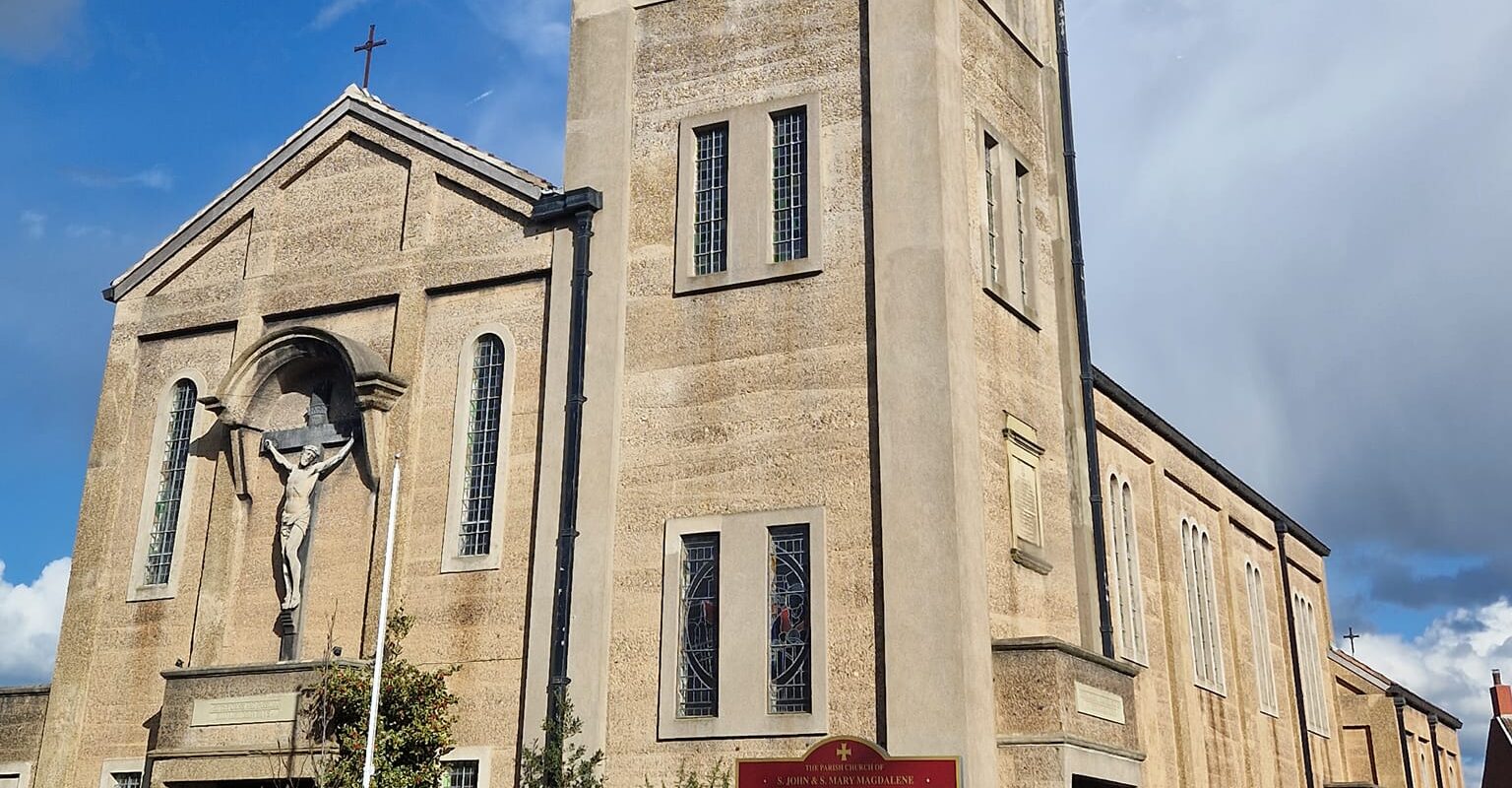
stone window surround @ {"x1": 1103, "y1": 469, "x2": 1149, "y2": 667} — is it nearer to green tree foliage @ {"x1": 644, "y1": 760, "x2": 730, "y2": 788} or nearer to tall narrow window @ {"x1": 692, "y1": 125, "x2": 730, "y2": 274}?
tall narrow window @ {"x1": 692, "y1": 125, "x2": 730, "y2": 274}

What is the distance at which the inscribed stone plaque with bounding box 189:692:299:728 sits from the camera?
20.1 meters

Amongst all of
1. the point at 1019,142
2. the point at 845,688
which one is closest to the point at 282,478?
the point at 845,688

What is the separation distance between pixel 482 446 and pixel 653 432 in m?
2.89

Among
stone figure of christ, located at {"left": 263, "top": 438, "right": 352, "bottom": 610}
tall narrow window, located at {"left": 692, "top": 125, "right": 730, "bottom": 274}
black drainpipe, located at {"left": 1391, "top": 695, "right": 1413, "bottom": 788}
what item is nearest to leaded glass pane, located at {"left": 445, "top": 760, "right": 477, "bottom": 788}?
stone figure of christ, located at {"left": 263, "top": 438, "right": 352, "bottom": 610}

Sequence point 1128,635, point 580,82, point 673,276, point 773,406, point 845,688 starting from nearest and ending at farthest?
point 845,688 < point 773,406 < point 673,276 < point 580,82 < point 1128,635

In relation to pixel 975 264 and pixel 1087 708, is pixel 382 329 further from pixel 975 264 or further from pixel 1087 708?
pixel 1087 708

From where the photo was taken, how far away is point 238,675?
20547 mm

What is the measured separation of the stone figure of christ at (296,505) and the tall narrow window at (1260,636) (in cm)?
1938

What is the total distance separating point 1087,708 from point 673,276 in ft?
25.4

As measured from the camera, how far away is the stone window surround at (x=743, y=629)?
18.1 metres

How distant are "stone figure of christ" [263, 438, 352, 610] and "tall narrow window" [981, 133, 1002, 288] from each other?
9497 millimetres

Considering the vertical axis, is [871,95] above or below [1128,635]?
above

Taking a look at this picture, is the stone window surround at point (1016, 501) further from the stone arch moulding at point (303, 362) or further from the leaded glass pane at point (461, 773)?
the stone arch moulding at point (303, 362)

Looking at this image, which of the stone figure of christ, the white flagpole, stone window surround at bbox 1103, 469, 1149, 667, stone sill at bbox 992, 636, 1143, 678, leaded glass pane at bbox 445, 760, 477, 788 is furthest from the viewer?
stone window surround at bbox 1103, 469, 1149, 667
